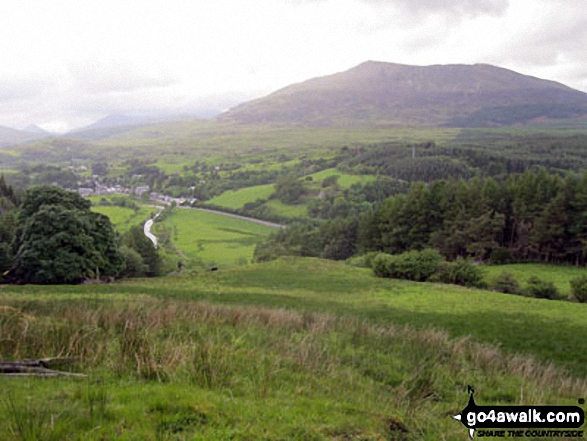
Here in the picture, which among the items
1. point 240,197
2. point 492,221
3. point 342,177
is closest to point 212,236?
point 240,197

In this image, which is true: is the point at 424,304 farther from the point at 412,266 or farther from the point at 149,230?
the point at 149,230

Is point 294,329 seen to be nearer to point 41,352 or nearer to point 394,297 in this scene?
point 41,352

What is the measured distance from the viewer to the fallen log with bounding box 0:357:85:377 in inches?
319

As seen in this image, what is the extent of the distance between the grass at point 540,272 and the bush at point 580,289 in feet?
22.1

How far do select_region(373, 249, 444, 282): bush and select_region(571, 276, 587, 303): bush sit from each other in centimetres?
1148

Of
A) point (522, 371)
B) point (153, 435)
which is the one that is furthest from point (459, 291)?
point (153, 435)

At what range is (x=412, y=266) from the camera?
4191 cm

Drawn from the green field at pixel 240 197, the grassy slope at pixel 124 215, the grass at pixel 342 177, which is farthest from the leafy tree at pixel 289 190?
the grassy slope at pixel 124 215

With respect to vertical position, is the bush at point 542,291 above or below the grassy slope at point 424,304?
below

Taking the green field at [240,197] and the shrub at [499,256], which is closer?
the shrub at [499,256]

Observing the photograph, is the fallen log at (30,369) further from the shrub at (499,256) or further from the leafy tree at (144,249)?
the shrub at (499,256)

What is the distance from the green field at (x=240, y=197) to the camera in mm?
139000

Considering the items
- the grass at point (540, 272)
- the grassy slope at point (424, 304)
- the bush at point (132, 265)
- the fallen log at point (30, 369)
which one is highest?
the fallen log at point (30, 369)

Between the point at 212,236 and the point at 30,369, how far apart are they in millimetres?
98302
